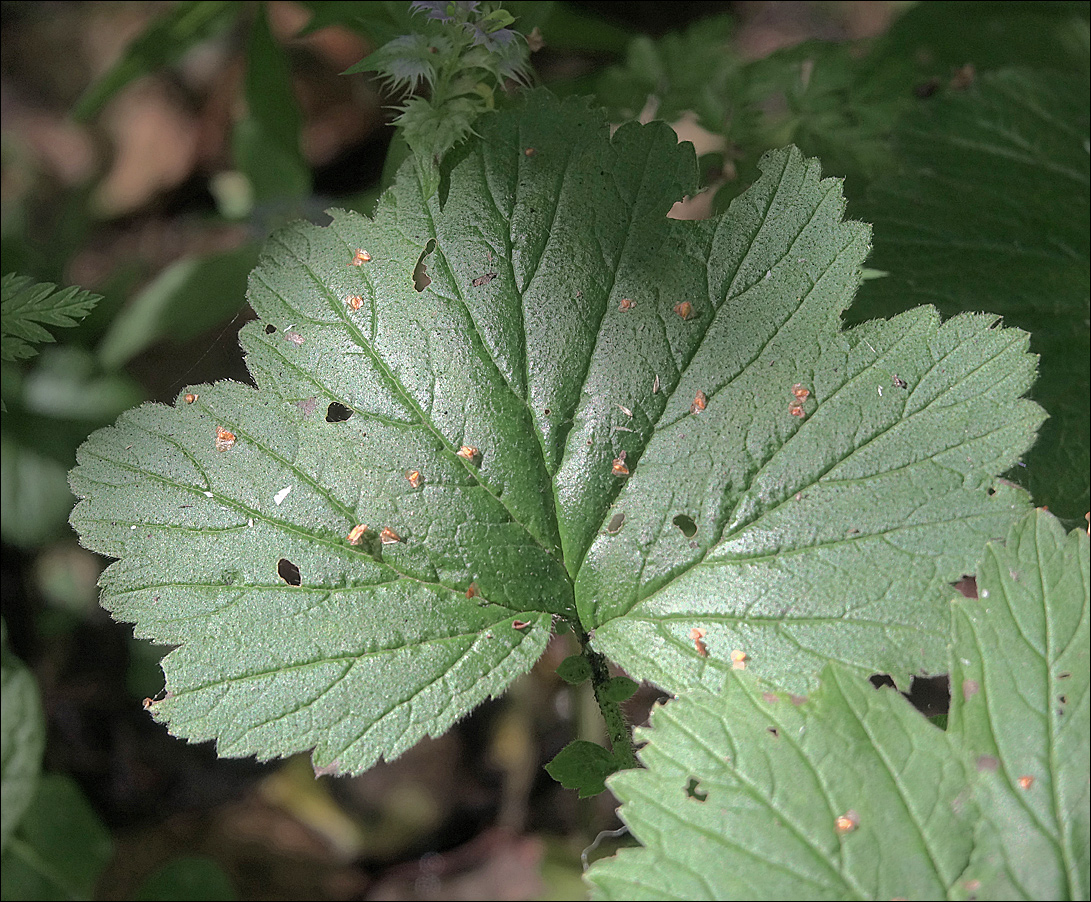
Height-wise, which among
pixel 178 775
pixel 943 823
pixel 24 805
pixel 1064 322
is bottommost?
pixel 178 775

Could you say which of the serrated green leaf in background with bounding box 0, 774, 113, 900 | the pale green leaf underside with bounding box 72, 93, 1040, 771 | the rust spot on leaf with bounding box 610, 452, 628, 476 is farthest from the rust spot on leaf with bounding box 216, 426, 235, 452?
the serrated green leaf in background with bounding box 0, 774, 113, 900

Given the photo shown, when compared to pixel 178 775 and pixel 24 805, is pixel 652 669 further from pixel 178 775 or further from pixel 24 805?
pixel 178 775

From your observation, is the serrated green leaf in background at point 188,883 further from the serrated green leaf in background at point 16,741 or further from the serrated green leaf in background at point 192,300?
the serrated green leaf in background at point 192,300

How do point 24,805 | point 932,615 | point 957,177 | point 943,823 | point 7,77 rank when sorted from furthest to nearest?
Answer: point 7,77 < point 957,177 < point 24,805 < point 932,615 < point 943,823

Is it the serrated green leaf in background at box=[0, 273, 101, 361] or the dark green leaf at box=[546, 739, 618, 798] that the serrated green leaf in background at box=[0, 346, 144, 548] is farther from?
the dark green leaf at box=[546, 739, 618, 798]

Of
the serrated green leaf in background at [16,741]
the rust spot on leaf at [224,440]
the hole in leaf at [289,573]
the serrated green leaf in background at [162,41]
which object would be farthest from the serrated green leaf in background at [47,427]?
the rust spot on leaf at [224,440]

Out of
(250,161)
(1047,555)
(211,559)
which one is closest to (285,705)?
(211,559)
